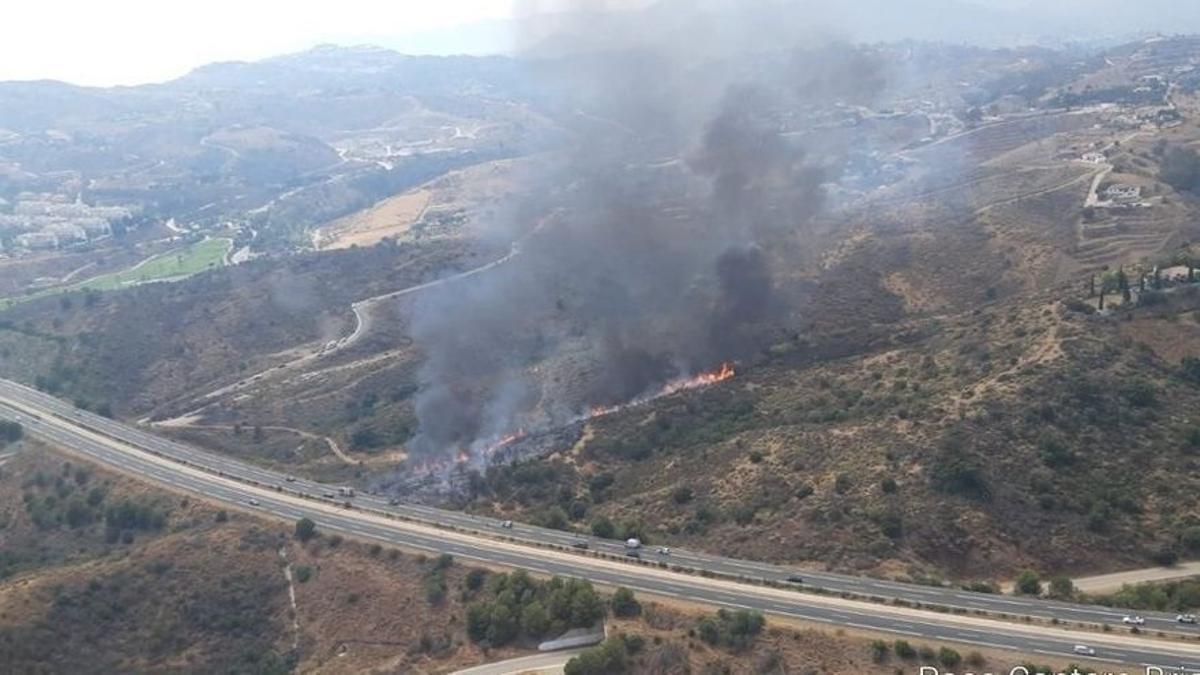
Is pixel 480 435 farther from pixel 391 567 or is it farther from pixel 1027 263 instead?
pixel 1027 263

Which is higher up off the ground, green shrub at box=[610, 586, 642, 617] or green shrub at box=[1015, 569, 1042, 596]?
green shrub at box=[610, 586, 642, 617]

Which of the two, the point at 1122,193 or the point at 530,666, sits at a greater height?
the point at 1122,193

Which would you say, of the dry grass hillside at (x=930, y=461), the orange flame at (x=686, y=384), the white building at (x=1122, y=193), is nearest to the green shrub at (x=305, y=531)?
the dry grass hillside at (x=930, y=461)

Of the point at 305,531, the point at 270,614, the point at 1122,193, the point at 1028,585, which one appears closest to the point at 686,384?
the point at 305,531

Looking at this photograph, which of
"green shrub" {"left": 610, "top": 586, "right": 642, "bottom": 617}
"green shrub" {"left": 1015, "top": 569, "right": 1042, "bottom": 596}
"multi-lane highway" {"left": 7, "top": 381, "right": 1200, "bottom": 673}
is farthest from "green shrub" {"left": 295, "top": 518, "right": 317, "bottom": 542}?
"green shrub" {"left": 1015, "top": 569, "right": 1042, "bottom": 596}

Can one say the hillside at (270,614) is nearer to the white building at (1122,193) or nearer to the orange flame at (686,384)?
the orange flame at (686,384)

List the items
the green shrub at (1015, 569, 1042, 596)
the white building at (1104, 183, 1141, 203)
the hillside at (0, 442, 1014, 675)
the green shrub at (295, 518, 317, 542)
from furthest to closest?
the white building at (1104, 183, 1141, 203) < the green shrub at (295, 518, 317, 542) < the green shrub at (1015, 569, 1042, 596) < the hillside at (0, 442, 1014, 675)

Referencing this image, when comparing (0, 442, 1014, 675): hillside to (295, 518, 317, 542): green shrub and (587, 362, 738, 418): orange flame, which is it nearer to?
(295, 518, 317, 542): green shrub

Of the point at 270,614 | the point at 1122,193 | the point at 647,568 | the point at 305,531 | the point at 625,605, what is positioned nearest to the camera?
the point at 625,605

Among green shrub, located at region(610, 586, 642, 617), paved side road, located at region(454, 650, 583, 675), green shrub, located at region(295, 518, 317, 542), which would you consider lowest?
green shrub, located at region(295, 518, 317, 542)

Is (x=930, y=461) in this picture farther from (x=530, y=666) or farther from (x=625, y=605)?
(x=530, y=666)
